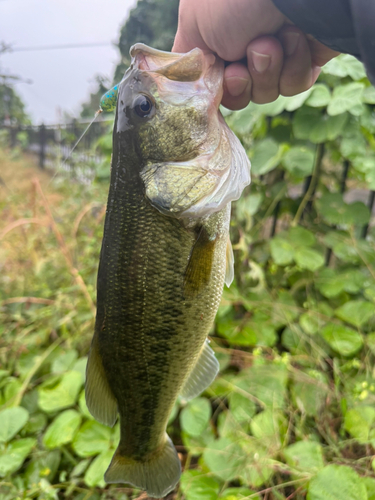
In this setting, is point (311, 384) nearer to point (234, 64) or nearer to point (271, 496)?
point (271, 496)

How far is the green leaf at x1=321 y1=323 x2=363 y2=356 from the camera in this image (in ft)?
4.32

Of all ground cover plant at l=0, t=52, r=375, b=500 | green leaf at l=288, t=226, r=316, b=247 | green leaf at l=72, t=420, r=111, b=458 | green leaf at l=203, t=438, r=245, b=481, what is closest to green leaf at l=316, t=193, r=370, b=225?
ground cover plant at l=0, t=52, r=375, b=500

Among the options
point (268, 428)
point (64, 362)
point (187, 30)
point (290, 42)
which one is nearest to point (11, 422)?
point (64, 362)

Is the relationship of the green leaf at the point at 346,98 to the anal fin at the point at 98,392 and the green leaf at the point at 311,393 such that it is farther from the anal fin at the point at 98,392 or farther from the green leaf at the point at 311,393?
the anal fin at the point at 98,392

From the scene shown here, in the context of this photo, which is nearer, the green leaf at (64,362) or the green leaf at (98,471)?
the green leaf at (98,471)

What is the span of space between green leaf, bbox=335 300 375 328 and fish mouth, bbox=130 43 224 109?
43.8 inches

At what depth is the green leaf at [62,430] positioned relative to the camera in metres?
1.18

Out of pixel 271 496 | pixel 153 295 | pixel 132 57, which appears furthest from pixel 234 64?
pixel 271 496

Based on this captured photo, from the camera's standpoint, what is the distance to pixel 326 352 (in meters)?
1.45

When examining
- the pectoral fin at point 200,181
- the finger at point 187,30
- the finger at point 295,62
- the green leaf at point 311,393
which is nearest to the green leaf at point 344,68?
the finger at point 295,62

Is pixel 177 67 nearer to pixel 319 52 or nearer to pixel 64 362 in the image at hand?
pixel 319 52

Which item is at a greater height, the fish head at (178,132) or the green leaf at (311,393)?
the fish head at (178,132)

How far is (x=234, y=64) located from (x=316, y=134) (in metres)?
0.79

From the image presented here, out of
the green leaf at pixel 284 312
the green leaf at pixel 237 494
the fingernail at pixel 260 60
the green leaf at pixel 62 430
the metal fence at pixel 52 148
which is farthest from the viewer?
the metal fence at pixel 52 148
